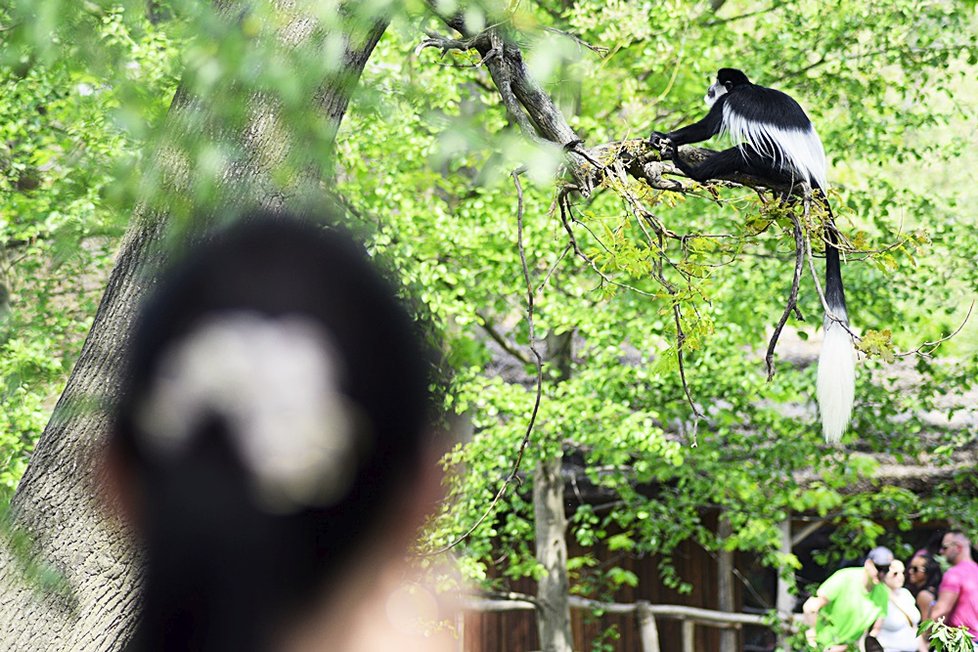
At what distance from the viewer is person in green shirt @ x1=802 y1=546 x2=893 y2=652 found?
498 centimetres

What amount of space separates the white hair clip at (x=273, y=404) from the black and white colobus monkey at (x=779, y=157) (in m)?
1.30

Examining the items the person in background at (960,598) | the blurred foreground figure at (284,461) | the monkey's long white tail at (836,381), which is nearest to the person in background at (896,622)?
the person in background at (960,598)

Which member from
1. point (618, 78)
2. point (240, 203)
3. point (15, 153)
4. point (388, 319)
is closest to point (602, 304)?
point (618, 78)

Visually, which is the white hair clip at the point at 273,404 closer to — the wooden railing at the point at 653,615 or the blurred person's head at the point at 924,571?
the wooden railing at the point at 653,615

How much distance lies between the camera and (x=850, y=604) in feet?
16.4

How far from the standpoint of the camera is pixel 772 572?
871 centimetres

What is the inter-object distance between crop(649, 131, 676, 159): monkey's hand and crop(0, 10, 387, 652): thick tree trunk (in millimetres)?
906

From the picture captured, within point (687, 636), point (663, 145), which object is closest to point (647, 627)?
point (687, 636)

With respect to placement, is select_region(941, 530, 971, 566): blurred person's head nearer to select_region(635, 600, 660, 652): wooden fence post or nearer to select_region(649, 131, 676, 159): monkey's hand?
select_region(635, 600, 660, 652): wooden fence post

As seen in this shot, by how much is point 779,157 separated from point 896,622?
3.54 meters

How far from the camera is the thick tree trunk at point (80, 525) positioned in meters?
1.79

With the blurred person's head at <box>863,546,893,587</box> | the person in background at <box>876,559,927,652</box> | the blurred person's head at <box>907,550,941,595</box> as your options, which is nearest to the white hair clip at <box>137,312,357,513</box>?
the blurred person's head at <box>863,546,893,587</box>

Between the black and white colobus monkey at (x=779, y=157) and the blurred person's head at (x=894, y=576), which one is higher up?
the black and white colobus monkey at (x=779, y=157)

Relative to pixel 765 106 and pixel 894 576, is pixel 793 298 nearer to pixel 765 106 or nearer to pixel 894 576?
pixel 765 106
